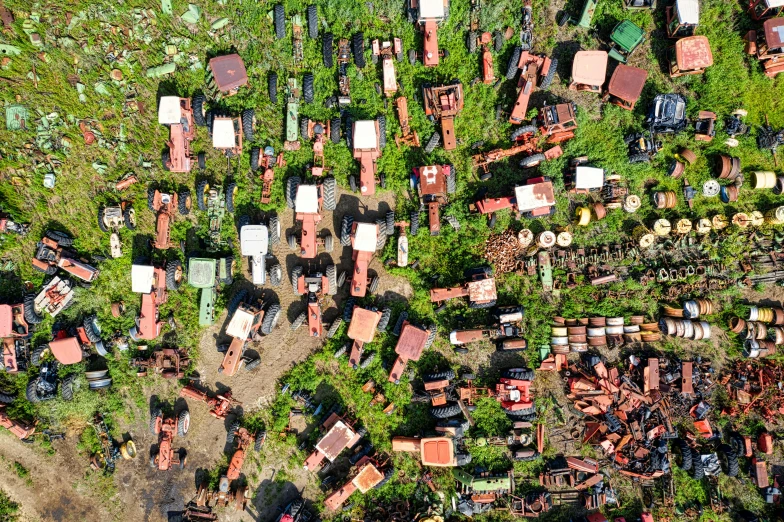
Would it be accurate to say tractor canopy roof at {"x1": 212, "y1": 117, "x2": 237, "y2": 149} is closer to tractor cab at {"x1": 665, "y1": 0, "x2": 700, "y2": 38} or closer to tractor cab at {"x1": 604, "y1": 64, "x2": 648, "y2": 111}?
tractor cab at {"x1": 604, "y1": 64, "x2": 648, "y2": 111}

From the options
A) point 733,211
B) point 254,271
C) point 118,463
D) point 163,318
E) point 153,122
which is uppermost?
point 153,122

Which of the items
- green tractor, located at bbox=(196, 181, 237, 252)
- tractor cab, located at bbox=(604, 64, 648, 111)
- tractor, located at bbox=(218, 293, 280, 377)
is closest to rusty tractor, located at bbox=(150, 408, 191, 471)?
tractor, located at bbox=(218, 293, 280, 377)

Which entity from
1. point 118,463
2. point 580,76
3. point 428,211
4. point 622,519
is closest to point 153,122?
point 428,211

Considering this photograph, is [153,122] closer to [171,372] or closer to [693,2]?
[171,372]

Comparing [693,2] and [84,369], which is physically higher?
[693,2]

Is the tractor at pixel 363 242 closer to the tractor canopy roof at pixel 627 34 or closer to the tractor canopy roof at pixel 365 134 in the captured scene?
the tractor canopy roof at pixel 365 134

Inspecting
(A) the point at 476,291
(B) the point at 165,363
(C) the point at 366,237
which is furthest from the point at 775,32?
(B) the point at 165,363

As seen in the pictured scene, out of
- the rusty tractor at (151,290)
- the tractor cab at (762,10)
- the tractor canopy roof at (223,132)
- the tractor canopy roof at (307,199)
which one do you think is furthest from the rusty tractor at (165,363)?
the tractor cab at (762,10)
